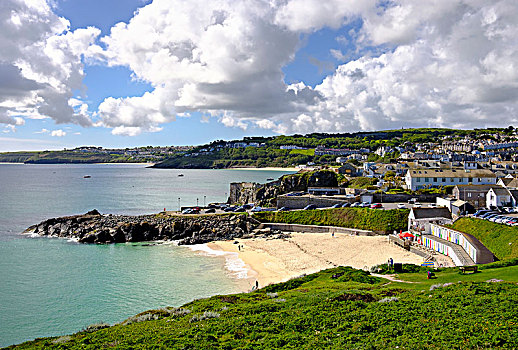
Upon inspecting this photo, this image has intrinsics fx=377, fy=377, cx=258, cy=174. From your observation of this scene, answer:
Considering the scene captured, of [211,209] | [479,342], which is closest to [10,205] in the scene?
[211,209]

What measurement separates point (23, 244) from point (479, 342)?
47.7m

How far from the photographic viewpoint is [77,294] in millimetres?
27422

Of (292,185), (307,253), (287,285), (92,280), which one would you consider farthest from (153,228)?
(287,285)

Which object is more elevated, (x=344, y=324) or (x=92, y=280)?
(x=344, y=324)

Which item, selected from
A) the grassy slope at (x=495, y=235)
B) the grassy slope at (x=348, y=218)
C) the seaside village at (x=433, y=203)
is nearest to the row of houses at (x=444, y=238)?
the seaside village at (x=433, y=203)

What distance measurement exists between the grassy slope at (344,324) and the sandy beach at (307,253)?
14.5 metres

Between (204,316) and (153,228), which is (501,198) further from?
(204,316)

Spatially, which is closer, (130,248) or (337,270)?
(337,270)

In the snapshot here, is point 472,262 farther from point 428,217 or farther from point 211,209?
point 211,209

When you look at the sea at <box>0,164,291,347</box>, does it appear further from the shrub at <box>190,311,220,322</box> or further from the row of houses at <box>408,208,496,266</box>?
the row of houses at <box>408,208,496,266</box>

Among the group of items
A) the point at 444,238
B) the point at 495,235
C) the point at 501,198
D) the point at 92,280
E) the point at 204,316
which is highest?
the point at 501,198

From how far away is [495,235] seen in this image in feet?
93.2

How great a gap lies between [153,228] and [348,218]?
24.3 meters

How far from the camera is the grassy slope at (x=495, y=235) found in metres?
25.4
